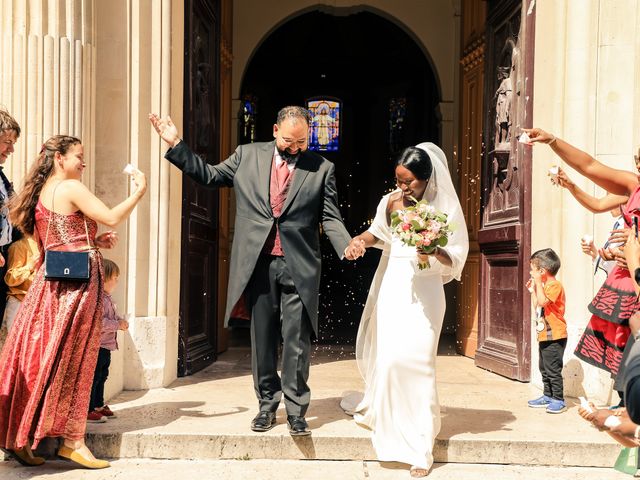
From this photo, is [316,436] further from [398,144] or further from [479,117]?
[398,144]

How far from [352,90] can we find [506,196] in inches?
634

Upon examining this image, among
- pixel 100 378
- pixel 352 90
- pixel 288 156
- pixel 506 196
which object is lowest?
pixel 100 378

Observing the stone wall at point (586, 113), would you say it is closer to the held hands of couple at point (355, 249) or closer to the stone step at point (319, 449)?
the stone step at point (319, 449)

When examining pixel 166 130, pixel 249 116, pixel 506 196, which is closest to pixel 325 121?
pixel 249 116

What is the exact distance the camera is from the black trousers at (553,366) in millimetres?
6090

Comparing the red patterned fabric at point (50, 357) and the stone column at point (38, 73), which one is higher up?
the stone column at point (38, 73)

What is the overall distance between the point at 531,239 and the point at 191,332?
338 centimetres

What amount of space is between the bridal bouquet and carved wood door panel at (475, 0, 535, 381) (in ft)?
9.64

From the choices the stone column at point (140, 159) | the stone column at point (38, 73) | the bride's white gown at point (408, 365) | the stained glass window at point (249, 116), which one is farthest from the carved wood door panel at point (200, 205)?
the stained glass window at point (249, 116)

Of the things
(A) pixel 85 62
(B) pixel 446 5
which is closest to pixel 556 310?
(A) pixel 85 62

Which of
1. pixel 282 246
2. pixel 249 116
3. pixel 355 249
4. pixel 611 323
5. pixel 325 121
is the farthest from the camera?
pixel 325 121

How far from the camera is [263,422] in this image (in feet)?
17.1

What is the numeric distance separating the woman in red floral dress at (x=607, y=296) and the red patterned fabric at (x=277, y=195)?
1.68 m

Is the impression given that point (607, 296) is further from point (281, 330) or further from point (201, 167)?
point (201, 167)
